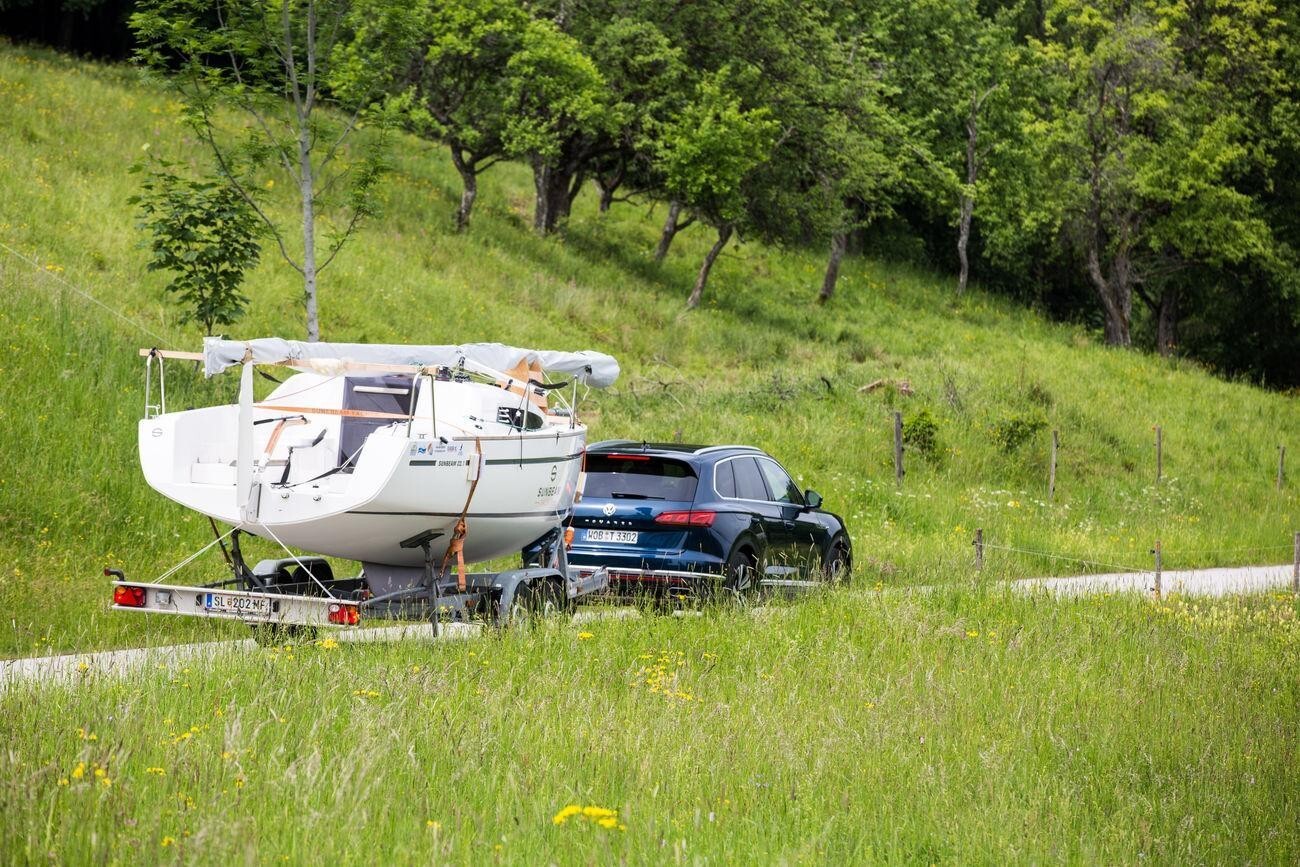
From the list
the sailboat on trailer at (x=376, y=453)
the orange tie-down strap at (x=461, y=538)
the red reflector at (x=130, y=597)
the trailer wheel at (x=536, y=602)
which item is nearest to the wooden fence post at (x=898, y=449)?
the sailboat on trailer at (x=376, y=453)

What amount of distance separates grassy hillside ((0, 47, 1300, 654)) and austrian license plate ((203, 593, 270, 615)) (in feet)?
3.62

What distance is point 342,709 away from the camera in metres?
7.44

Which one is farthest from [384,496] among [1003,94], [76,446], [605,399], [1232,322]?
[1232,322]

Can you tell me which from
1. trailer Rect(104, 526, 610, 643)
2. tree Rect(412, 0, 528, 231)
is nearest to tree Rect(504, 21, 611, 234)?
tree Rect(412, 0, 528, 231)

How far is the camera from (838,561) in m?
15.7

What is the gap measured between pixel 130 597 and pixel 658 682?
3847 millimetres

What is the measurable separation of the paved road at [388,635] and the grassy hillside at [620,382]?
62 cm

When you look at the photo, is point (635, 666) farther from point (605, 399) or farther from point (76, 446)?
point (605, 399)

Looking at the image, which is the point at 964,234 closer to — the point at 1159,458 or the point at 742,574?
the point at 1159,458

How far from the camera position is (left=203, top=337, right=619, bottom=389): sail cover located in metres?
9.75

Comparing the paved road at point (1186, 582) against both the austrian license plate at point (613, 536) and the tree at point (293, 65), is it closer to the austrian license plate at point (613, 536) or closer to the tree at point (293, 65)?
the austrian license plate at point (613, 536)

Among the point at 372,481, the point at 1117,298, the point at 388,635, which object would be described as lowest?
the point at 388,635

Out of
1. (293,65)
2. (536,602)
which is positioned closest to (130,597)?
(536,602)

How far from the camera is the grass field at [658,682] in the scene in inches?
224
